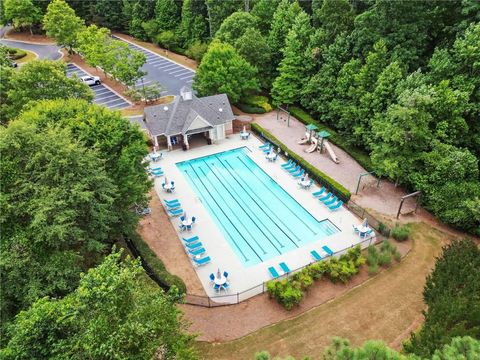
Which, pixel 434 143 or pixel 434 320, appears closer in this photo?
pixel 434 320

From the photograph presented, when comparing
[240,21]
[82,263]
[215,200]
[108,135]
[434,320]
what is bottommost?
[215,200]

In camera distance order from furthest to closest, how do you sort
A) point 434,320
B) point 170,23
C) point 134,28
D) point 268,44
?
point 134,28
point 170,23
point 268,44
point 434,320

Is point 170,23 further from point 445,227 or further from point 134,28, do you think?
point 445,227

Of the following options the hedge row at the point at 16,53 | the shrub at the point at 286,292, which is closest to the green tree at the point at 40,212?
the shrub at the point at 286,292

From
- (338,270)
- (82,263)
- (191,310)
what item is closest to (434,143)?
(338,270)

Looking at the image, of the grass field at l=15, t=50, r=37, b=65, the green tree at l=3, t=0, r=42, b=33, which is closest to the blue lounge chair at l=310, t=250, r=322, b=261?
the grass field at l=15, t=50, r=37, b=65

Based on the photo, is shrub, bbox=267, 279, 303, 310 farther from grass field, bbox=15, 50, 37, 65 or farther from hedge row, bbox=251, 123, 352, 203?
grass field, bbox=15, 50, 37, 65
